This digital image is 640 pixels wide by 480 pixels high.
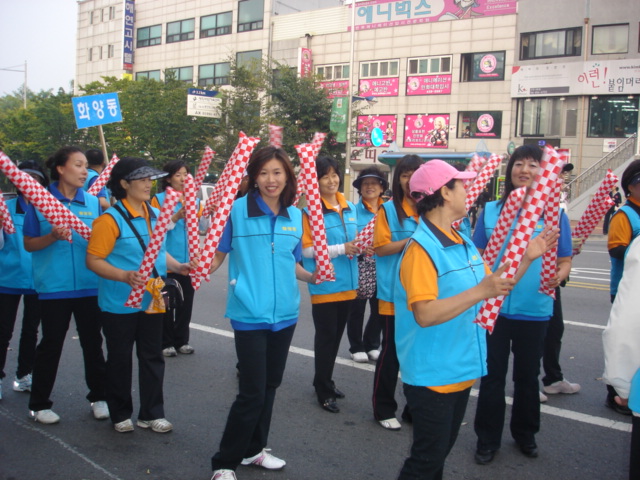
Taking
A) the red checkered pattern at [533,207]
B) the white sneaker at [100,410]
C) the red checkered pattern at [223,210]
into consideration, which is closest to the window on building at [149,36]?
the white sneaker at [100,410]

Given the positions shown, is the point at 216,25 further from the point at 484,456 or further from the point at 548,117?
the point at 484,456

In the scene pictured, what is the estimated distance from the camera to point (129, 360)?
436cm

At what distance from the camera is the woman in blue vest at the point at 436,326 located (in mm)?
2779

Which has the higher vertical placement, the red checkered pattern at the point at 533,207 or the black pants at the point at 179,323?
the red checkered pattern at the point at 533,207

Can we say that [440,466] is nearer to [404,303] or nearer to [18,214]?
[404,303]

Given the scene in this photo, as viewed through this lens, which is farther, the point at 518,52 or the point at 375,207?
the point at 518,52

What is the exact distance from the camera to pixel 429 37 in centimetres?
3350

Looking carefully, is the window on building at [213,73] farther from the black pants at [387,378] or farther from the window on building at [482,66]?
the black pants at [387,378]

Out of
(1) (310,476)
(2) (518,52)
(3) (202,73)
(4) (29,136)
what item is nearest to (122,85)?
(4) (29,136)

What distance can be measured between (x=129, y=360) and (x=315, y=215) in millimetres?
1715

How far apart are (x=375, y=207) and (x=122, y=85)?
30.0 meters

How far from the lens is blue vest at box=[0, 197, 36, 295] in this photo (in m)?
4.97

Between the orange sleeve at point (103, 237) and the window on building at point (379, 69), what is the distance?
107ft

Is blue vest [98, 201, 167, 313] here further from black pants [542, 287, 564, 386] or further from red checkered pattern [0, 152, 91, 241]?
black pants [542, 287, 564, 386]
